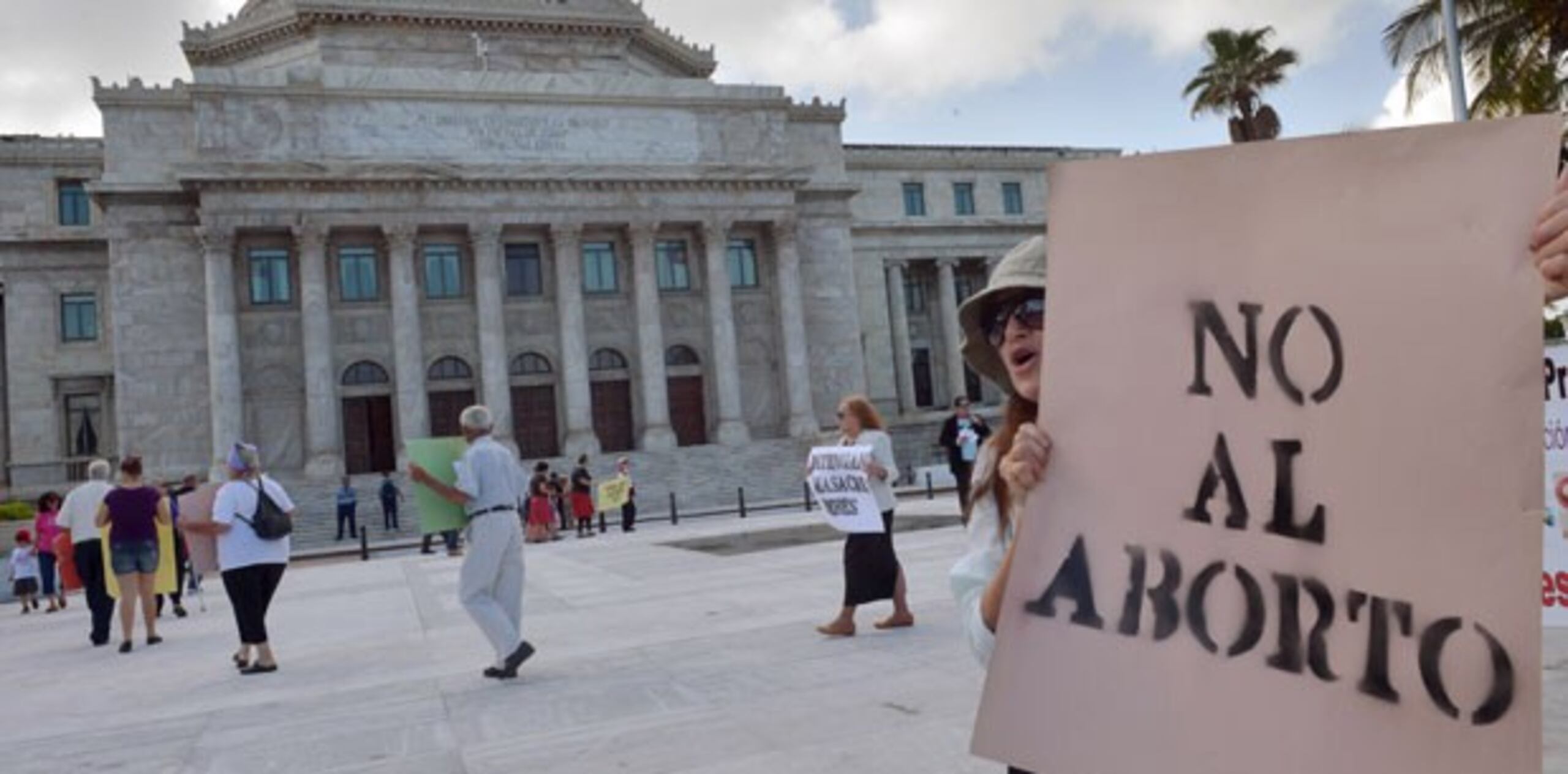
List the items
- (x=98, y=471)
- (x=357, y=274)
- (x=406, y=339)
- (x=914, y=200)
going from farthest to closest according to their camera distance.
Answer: (x=914, y=200), (x=357, y=274), (x=406, y=339), (x=98, y=471)

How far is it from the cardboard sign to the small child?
19.4m

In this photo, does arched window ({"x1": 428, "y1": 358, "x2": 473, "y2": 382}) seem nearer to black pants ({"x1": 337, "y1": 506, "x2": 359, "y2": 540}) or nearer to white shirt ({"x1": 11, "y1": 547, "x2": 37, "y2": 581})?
black pants ({"x1": 337, "y1": 506, "x2": 359, "y2": 540})

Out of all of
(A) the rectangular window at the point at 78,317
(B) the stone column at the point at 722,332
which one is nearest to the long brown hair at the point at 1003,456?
(B) the stone column at the point at 722,332

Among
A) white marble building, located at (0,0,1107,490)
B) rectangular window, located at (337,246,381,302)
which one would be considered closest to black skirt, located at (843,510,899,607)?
white marble building, located at (0,0,1107,490)

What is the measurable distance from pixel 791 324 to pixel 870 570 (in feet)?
108

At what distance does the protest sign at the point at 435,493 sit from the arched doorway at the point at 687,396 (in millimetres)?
32778

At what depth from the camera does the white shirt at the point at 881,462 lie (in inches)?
334

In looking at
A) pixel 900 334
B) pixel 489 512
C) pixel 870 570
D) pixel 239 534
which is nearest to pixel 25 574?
pixel 239 534

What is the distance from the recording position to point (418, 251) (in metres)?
37.8

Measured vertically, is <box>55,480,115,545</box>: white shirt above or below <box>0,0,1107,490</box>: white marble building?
below

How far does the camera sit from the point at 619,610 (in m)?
10.9

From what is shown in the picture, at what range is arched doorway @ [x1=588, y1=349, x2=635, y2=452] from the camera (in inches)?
1572

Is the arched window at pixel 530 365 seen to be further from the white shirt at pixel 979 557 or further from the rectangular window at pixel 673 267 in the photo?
the white shirt at pixel 979 557

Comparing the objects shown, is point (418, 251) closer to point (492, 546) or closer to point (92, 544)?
point (92, 544)
